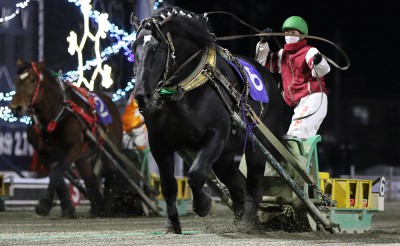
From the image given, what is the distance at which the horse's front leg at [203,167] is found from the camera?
8.33m

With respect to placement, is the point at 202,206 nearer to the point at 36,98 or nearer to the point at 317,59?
the point at 317,59

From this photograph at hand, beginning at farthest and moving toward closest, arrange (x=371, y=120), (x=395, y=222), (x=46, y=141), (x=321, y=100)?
(x=371, y=120) < (x=46, y=141) < (x=395, y=222) < (x=321, y=100)

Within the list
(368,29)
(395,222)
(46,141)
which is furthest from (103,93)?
(368,29)

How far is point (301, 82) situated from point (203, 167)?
6.61 feet

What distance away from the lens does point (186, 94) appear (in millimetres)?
8445

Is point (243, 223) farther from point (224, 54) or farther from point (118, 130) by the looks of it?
point (118, 130)

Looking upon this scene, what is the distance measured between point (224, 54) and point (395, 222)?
4062mm

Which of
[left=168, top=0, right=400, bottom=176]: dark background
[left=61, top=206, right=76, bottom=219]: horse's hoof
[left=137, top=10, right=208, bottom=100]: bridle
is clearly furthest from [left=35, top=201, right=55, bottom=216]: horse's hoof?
[left=168, top=0, right=400, bottom=176]: dark background

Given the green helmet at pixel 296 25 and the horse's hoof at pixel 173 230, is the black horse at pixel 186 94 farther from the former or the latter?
the green helmet at pixel 296 25

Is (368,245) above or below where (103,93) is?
below

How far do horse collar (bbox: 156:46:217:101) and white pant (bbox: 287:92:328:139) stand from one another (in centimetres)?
150

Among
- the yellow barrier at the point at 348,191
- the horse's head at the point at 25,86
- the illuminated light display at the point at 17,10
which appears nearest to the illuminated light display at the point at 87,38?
the illuminated light display at the point at 17,10

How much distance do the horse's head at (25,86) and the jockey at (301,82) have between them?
3571 millimetres

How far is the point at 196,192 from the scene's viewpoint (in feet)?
27.6
